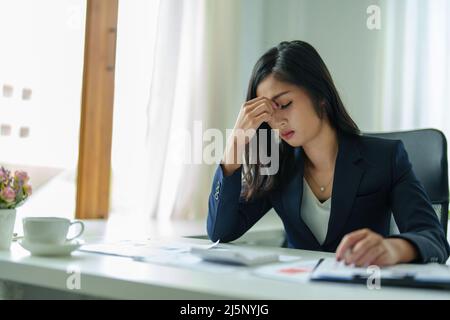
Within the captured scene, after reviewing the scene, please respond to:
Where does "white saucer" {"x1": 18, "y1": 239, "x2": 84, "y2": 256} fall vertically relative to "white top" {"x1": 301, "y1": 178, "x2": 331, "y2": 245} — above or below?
below

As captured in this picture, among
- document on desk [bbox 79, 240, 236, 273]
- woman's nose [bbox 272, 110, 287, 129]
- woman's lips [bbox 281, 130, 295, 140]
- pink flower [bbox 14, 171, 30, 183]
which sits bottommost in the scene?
document on desk [bbox 79, 240, 236, 273]

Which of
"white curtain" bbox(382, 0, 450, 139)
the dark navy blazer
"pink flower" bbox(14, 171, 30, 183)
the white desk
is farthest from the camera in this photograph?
"white curtain" bbox(382, 0, 450, 139)

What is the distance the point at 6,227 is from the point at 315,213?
2.55ft

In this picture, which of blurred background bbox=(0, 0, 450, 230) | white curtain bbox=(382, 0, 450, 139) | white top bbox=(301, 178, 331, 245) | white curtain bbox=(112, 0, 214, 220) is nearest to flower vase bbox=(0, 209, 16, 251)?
white top bbox=(301, 178, 331, 245)

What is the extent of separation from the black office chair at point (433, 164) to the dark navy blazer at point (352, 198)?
0.56 feet

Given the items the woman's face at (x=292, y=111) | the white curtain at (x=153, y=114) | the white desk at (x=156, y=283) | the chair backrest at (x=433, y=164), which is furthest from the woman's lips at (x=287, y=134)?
the white curtain at (x=153, y=114)

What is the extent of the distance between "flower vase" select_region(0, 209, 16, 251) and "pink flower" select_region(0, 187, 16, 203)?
0.02 metres

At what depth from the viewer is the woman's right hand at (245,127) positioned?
1.42 metres

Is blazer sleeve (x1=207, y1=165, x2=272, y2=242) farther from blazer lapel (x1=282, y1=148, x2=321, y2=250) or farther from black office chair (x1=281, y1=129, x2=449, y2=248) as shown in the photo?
black office chair (x1=281, y1=129, x2=449, y2=248)

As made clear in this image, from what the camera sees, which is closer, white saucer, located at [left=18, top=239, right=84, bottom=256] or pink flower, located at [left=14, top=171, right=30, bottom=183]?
white saucer, located at [left=18, top=239, right=84, bottom=256]

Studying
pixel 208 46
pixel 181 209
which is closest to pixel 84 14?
pixel 208 46

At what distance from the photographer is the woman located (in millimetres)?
1371

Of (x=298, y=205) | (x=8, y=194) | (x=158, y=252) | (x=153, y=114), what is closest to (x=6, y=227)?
A: (x=8, y=194)
